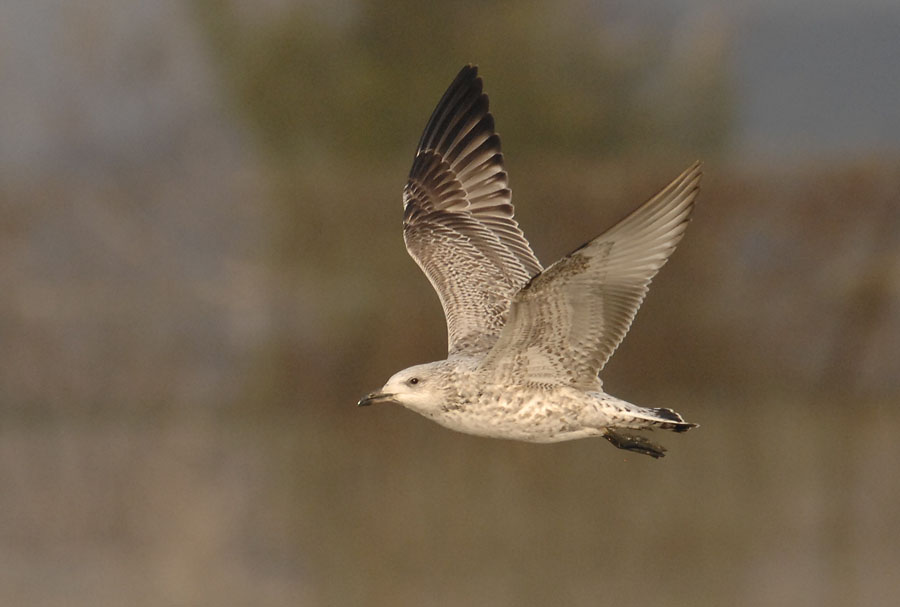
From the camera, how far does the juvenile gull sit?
5.34 m

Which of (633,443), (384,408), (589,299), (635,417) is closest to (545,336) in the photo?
(589,299)

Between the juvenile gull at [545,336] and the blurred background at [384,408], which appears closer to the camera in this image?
the juvenile gull at [545,336]

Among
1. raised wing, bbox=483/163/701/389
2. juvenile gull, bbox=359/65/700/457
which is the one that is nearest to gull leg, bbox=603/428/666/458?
juvenile gull, bbox=359/65/700/457

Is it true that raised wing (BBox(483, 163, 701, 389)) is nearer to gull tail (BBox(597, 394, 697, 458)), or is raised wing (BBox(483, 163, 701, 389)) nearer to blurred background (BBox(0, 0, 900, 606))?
gull tail (BBox(597, 394, 697, 458))

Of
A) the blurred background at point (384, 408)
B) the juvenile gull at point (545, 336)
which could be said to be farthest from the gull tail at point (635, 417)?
the blurred background at point (384, 408)

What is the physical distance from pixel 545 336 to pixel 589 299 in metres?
0.20

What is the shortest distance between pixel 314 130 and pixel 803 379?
5.47 meters

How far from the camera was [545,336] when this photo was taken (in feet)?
18.2

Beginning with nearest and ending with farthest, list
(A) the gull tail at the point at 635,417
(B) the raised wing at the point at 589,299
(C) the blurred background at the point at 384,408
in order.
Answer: (B) the raised wing at the point at 589,299 → (A) the gull tail at the point at 635,417 → (C) the blurred background at the point at 384,408

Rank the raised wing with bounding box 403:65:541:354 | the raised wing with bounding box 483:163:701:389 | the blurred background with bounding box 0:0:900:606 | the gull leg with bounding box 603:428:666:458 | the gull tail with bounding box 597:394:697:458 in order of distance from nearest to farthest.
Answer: the raised wing with bounding box 483:163:701:389 < the gull tail with bounding box 597:394:697:458 < the gull leg with bounding box 603:428:666:458 < the raised wing with bounding box 403:65:541:354 < the blurred background with bounding box 0:0:900:606

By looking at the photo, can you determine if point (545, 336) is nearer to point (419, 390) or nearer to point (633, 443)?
point (419, 390)

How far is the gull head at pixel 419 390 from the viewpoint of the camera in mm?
5664

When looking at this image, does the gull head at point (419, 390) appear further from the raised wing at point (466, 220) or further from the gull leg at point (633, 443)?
the gull leg at point (633, 443)

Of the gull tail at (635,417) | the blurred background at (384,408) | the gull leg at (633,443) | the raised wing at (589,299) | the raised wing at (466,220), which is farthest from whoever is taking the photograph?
the blurred background at (384,408)
